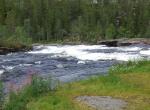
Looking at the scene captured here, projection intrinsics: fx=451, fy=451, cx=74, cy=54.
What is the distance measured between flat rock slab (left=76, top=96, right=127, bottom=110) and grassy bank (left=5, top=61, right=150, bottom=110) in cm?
26

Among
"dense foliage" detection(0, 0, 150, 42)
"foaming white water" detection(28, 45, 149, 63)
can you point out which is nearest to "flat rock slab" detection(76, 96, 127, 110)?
"foaming white water" detection(28, 45, 149, 63)

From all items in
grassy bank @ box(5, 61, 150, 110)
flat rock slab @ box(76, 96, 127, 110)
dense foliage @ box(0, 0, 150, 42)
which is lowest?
dense foliage @ box(0, 0, 150, 42)

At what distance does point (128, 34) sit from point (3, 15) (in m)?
27.9

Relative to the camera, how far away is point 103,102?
15.3 metres

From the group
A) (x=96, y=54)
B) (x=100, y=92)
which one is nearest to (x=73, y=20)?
(x=96, y=54)

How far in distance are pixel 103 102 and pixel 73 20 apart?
9262 centimetres

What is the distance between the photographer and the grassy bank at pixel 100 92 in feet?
49.2

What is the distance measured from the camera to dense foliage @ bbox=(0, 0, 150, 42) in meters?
92.6

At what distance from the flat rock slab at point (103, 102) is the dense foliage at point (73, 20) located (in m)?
70.1

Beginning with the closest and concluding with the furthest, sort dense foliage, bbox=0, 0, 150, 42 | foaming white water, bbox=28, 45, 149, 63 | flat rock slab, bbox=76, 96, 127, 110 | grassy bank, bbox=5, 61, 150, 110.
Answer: flat rock slab, bbox=76, 96, 127, 110 → grassy bank, bbox=5, 61, 150, 110 → foaming white water, bbox=28, 45, 149, 63 → dense foliage, bbox=0, 0, 150, 42

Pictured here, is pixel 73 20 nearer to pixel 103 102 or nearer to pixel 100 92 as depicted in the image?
pixel 100 92

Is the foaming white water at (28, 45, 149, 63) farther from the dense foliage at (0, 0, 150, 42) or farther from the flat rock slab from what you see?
the dense foliage at (0, 0, 150, 42)

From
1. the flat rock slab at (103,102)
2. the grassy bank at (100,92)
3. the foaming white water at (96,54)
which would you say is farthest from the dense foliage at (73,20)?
the flat rock slab at (103,102)

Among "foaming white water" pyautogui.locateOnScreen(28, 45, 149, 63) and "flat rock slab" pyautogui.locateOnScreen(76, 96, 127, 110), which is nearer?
"flat rock slab" pyautogui.locateOnScreen(76, 96, 127, 110)
